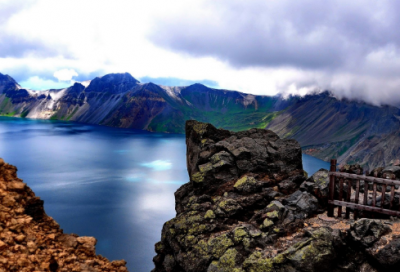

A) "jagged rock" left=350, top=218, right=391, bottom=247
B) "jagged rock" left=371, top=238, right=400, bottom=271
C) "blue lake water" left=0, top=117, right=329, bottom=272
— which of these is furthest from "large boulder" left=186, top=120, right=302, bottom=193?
"blue lake water" left=0, top=117, right=329, bottom=272

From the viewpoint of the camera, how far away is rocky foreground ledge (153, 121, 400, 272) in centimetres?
1269

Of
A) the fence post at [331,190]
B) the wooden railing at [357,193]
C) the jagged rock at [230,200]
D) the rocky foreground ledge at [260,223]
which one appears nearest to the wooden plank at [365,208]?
the wooden railing at [357,193]

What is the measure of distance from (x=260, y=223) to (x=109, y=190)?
7784cm

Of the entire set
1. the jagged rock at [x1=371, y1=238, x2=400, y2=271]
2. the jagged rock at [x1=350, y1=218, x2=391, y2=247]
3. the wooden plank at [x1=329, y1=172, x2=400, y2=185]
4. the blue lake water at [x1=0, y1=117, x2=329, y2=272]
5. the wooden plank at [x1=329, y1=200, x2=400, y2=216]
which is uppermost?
the wooden plank at [x1=329, y1=172, x2=400, y2=185]

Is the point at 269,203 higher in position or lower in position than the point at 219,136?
lower

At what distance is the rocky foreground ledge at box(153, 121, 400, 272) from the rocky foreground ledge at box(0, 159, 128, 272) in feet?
20.0

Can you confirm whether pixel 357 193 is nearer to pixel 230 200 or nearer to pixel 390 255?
pixel 390 255

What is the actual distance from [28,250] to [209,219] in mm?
10548

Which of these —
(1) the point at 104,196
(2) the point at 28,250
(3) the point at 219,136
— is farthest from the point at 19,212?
(1) the point at 104,196

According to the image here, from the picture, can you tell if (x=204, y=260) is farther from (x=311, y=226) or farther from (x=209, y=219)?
(x=311, y=226)

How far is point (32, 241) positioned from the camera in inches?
377

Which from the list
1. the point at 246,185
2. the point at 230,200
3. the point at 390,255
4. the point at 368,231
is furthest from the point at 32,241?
the point at 390,255

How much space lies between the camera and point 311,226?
15.0 metres

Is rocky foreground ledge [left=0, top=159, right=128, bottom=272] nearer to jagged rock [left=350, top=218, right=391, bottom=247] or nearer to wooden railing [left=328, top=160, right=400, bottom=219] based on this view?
jagged rock [left=350, top=218, right=391, bottom=247]
